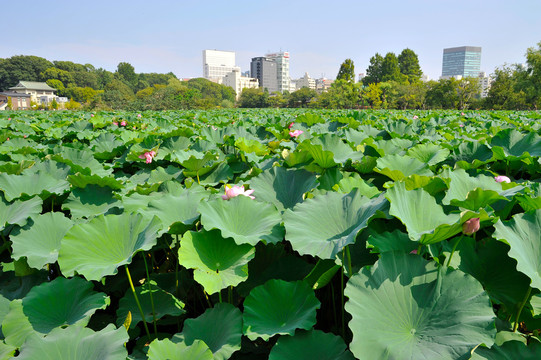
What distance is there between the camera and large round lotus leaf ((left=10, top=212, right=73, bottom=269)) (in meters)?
1.13

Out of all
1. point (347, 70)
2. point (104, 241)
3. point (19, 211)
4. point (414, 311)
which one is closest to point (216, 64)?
point (347, 70)

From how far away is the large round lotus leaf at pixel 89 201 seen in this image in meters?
1.45

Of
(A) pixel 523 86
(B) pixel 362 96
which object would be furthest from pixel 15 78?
(A) pixel 523 86

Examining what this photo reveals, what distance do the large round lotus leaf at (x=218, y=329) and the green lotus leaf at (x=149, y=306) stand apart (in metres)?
0.13

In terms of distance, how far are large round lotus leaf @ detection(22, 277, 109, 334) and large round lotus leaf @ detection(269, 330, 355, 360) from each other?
1.78ft

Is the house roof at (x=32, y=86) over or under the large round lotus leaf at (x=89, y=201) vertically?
over

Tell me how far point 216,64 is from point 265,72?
51.3 meters

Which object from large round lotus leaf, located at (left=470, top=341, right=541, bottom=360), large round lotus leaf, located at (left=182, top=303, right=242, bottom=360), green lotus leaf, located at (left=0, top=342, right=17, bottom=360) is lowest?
green lotus leaf, located at (left=0, top=342, right=17, bottom=360)

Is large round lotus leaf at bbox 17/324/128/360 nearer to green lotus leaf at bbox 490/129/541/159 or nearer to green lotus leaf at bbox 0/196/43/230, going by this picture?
green lotus leaf at bbox 0/196/43/230

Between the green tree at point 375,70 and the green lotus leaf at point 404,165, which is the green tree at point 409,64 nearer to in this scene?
the green tree at point 375,70

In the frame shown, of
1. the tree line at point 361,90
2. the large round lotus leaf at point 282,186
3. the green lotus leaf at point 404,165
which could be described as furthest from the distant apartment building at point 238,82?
the large round lotus leaf at point 282,186

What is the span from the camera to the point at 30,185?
5.17 ft

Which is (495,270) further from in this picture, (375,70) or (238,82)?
(238,82)

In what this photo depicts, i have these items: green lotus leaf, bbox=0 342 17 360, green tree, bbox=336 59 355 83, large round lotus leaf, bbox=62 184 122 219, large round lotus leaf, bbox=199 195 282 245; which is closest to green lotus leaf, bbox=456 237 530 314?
large round lotus leaf, bbox=199 195 282 245
